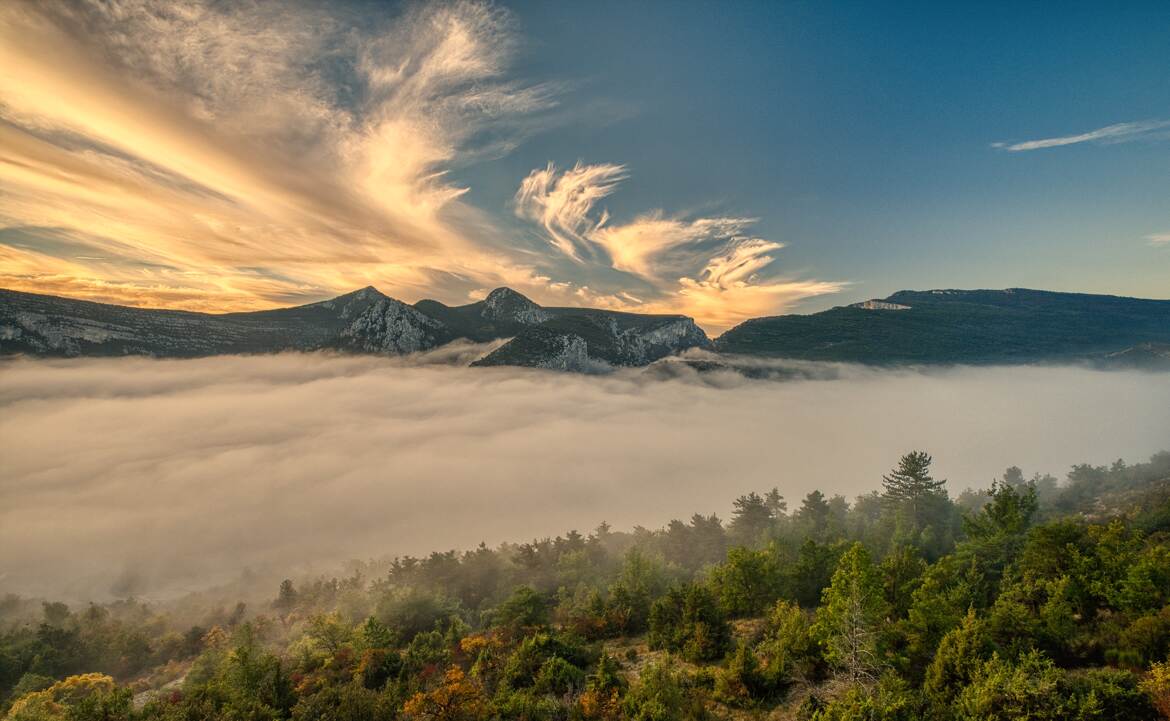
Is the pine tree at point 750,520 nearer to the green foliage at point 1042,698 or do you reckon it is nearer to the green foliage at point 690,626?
the green foliage at point 690,626

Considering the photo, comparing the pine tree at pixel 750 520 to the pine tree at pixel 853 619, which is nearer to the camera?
the pine tree at pixel 853 619

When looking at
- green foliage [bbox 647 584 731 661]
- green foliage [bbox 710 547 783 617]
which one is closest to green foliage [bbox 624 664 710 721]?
green foliage [bbox 647 584 731 661]

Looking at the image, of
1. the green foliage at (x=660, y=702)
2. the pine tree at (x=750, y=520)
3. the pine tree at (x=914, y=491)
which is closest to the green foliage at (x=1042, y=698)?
the green foliage at (x=660, y=702)

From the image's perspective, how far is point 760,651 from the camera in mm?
33312

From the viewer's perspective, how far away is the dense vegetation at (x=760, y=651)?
22516mm

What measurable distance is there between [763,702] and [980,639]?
12237 millimetres

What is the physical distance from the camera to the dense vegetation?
73.9 ft

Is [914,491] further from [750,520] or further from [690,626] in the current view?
[690,626]

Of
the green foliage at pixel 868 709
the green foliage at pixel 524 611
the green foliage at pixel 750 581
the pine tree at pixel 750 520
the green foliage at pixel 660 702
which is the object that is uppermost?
the green foliage at pixel 868 709

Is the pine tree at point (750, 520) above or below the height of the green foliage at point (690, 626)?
below

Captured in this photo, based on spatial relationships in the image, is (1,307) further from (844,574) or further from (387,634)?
(844,574)

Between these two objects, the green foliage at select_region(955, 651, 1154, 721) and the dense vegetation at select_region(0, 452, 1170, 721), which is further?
the dense vegetation at select_region(0, 452, 1170, 721)

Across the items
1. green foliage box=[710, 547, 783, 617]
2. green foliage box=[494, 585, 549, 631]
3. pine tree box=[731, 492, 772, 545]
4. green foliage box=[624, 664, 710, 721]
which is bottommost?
pine tree box=[731, 492, 772, 545]

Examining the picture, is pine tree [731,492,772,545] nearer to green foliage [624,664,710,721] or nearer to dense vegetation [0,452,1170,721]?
dense vegetation [0,452,1170,721]
